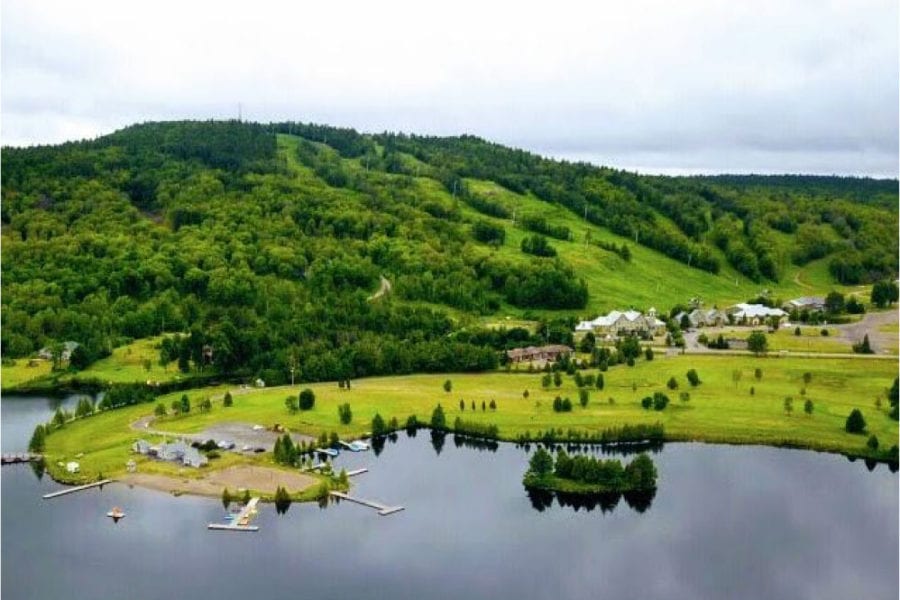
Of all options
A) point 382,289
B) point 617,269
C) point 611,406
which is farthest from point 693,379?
point 617,269

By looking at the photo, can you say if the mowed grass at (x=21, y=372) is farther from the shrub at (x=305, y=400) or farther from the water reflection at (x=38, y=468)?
the shrub at (x=305, y=400)

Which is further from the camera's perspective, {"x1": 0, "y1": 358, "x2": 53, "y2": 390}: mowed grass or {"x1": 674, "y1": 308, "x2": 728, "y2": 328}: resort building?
{"x1": 674, "y1": 308, "x2": 728, "y2": 328}: resort building

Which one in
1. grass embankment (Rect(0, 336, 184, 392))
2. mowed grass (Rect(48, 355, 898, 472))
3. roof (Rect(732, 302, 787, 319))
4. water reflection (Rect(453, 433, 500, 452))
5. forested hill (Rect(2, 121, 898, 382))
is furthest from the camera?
roof (Rect(732, 302, 787, 319))

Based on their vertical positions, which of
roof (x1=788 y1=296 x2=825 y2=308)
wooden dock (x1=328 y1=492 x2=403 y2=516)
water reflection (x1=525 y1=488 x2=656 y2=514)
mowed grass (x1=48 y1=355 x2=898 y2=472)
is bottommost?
water reflection (x1=525 y1=488 x2=656 y2=514)

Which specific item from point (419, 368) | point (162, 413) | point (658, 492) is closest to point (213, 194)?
point (419, 368)

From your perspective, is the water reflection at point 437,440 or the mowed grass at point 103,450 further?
the water reflection at point 437,440

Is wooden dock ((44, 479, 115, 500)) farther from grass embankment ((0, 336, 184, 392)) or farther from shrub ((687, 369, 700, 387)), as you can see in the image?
shrub ((687, 369, 700, 387))

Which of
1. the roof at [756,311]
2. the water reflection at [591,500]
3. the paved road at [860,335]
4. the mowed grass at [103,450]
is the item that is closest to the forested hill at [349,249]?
the roof at [756,311]

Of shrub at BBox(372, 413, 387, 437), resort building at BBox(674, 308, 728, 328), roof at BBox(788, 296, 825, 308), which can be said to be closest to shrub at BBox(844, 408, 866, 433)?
shrub at BBox(372, 413, 387, 437)
